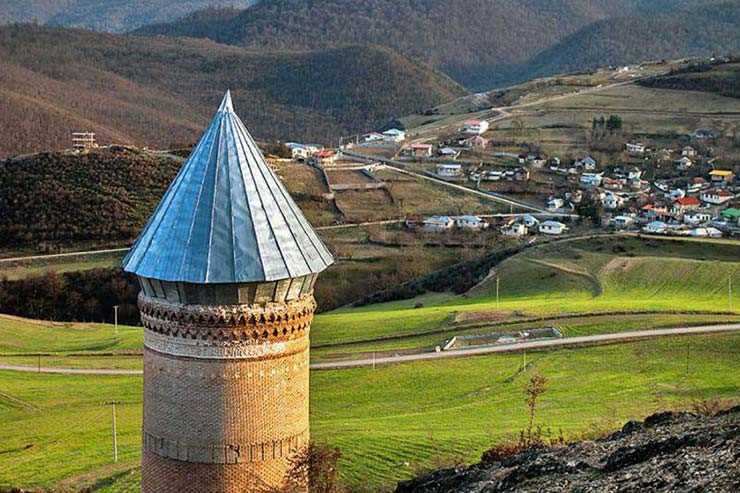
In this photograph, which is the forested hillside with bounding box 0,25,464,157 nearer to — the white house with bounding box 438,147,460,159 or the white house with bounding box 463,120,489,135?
the white house with bounding box 463,120,489,135

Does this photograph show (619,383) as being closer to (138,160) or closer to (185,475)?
(185,475)

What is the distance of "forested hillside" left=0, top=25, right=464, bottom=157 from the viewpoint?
141875mm

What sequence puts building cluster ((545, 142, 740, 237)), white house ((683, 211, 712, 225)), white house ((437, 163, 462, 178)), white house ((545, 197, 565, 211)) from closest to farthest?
1. building cluster ((545, 142, 740, 237))
2. white house ((683, 211, 712, 225))
3. white house ((545, 197, 565, 211))
4. white house ((437, 163, 462, 178))

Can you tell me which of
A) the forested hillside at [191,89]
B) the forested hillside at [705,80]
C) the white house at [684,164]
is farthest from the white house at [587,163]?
→ the forested hillside at [191,89]

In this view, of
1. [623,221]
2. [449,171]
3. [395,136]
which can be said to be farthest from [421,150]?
[623,221]

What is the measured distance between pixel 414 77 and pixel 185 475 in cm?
18070

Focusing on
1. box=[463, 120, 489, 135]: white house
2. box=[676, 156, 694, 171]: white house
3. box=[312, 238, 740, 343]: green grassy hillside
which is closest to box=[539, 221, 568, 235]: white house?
box=[312, 238, 740, 343]: green grassy hillside

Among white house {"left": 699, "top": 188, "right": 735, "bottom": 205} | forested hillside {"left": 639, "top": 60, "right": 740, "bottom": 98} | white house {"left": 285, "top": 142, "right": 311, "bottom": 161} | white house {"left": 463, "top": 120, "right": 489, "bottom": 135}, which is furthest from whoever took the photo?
forested hillside {"left": 639, "top": 60, "right": 740, "bottom": 98}

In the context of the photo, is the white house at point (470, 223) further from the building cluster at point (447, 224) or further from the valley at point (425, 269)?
the valley at point (425, 269)

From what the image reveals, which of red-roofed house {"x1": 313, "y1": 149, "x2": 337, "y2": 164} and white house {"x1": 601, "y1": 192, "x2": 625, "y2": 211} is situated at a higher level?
red-roofed house {"x1": 313, "y1": 149, "x2": 337, "y2": 164}

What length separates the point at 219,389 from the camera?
40.2ft

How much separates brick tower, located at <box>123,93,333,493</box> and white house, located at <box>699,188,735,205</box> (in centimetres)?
7831

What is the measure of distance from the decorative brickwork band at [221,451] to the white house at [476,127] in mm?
101512

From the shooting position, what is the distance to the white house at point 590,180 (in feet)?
306
